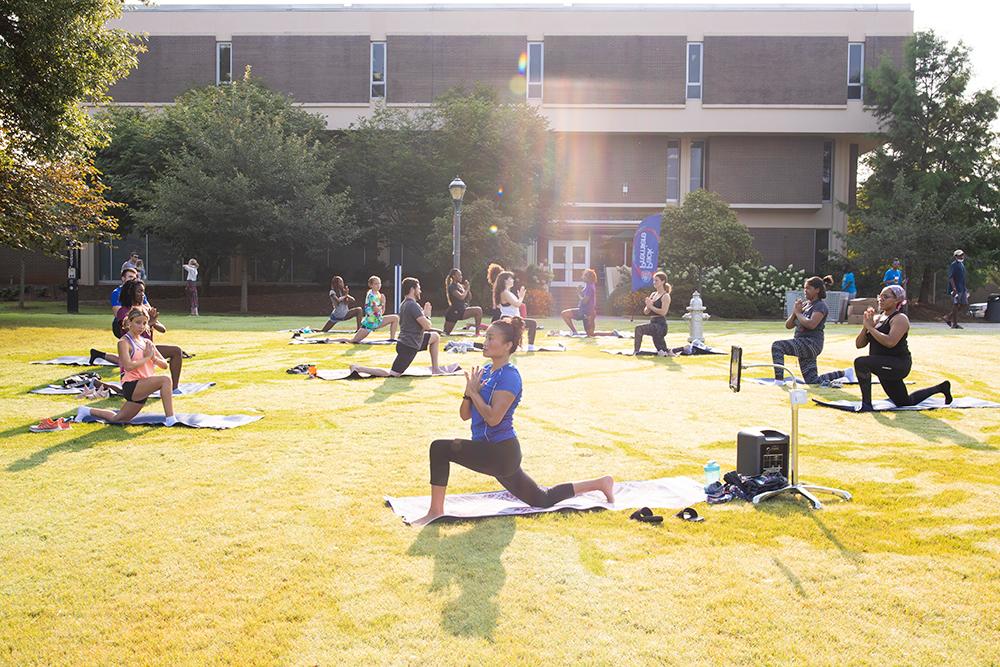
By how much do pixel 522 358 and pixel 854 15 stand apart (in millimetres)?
35116

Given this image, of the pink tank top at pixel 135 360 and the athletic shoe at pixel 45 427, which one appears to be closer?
the athletic shoe at pixel 45 427

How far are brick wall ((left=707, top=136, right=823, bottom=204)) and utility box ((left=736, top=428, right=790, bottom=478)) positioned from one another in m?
38.7

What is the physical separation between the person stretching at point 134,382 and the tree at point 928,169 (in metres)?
32.2

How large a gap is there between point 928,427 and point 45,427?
30.4 ft

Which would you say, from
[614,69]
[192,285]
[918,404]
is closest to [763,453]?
[918,404]

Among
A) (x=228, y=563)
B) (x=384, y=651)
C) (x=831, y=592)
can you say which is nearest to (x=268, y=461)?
(x=228, y=563)

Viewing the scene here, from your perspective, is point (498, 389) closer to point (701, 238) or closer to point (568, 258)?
point (701, 238)

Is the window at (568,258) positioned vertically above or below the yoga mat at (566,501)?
above

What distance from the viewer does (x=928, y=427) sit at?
937 cm

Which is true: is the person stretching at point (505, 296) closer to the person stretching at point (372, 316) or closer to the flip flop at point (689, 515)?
the person stretching at point (372, 316)

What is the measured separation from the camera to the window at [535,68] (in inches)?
1711

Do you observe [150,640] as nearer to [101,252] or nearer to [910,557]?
[910,557]

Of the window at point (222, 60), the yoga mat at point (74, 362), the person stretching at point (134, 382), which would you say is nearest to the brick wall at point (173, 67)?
the window at point (222, 60)

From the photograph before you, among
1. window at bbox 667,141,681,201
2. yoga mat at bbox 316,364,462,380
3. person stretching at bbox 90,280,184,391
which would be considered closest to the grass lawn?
person stretching at bbox 90,280,184,391
